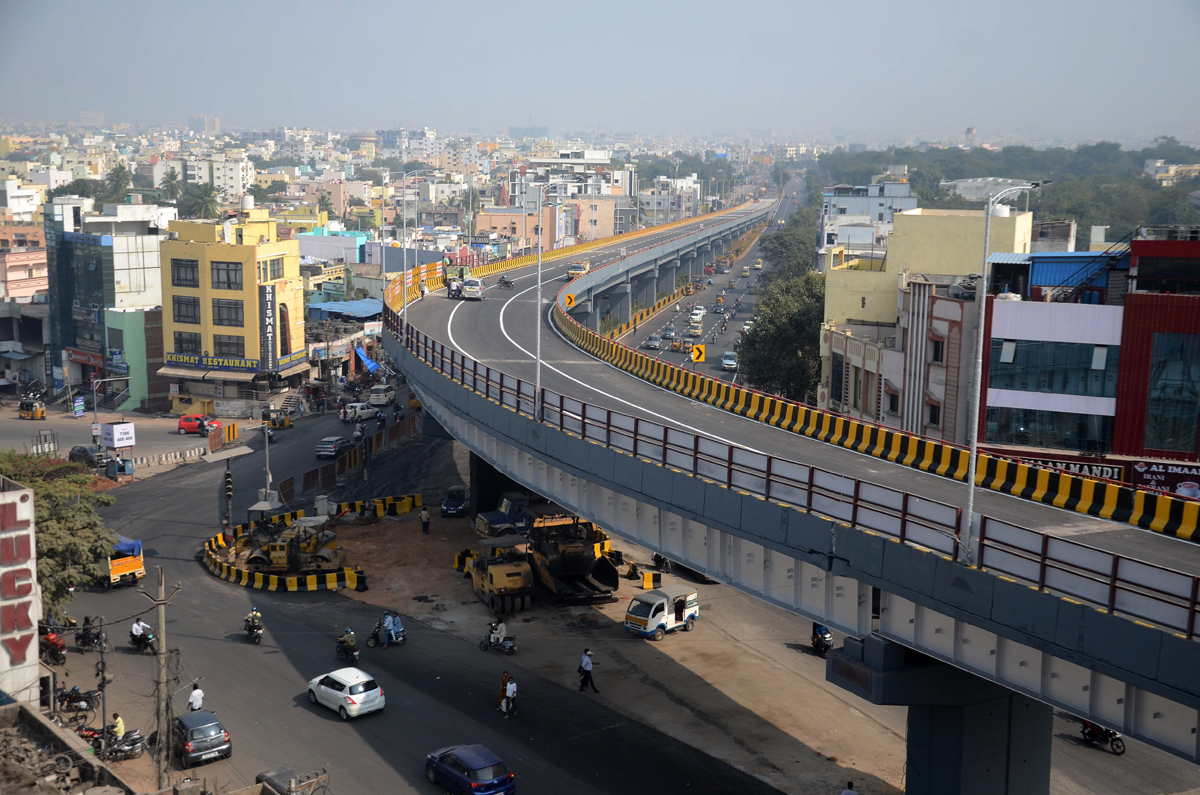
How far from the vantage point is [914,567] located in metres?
20.6

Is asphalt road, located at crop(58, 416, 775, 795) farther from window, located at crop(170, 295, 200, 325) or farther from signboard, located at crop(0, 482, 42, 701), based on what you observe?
window, located at crop(170, 295, 200, 325)

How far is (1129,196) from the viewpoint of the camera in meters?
163

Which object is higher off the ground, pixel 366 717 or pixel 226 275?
pixel 226 275

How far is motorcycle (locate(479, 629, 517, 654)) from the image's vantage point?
3562 centimetres

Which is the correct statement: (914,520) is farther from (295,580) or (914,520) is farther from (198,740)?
(295,580)

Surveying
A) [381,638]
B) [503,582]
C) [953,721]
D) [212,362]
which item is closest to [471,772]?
[953,721]

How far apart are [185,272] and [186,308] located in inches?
106

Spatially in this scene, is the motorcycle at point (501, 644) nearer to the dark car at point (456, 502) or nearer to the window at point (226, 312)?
the dark car at point (456, 502)

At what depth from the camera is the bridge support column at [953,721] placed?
21953mm

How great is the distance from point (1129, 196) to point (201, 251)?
14024 cm

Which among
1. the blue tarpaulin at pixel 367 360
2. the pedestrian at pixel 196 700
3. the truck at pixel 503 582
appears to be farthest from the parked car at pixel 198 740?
the blue tarpaulin at pixel 367 360

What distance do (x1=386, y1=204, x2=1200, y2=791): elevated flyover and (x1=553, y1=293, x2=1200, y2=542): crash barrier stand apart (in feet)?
1.41

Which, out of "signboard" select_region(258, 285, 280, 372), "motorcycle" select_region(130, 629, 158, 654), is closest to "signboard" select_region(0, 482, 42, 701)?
"motorcycle" select_region(130, 629, 158, 654)

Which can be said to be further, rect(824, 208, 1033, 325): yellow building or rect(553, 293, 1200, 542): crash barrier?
rect(824, 208, 1033, 325): yellow building
